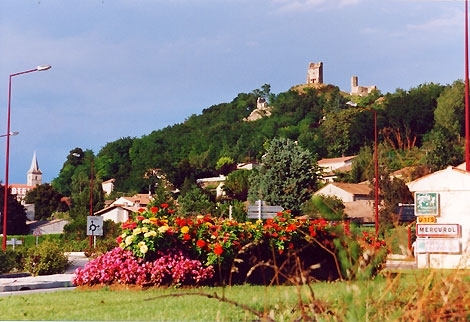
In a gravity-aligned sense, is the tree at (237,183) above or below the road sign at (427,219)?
above

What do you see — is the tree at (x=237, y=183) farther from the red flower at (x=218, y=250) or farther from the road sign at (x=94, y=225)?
the red flower at (x=218, y=250)

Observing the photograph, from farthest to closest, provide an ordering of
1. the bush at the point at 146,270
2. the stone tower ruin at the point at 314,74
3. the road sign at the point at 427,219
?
the stone tower ruin at the point at 314,74 → the road sign at the point at 427,219 → the bush at the point at 146,270

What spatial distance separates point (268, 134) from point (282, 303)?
67.0 ft

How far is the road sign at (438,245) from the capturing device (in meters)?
10.5

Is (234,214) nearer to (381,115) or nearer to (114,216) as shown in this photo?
(381,115)

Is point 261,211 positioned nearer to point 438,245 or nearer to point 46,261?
point 438,245

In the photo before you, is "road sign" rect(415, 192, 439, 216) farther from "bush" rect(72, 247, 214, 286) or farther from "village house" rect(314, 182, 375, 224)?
"village house" rect(314, 182, 375, 224)

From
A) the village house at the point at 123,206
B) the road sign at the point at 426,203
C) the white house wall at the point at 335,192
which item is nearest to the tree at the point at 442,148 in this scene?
the road sign at the point at 426,203

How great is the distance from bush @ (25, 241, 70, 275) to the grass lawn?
575 cm

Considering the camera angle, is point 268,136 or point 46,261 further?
point 268,136

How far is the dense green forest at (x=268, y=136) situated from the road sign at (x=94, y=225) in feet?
12.5

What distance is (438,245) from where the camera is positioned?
11.0 meters

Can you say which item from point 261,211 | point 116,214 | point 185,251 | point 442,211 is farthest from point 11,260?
point 116,214

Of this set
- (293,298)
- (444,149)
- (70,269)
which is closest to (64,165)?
(70,269)
